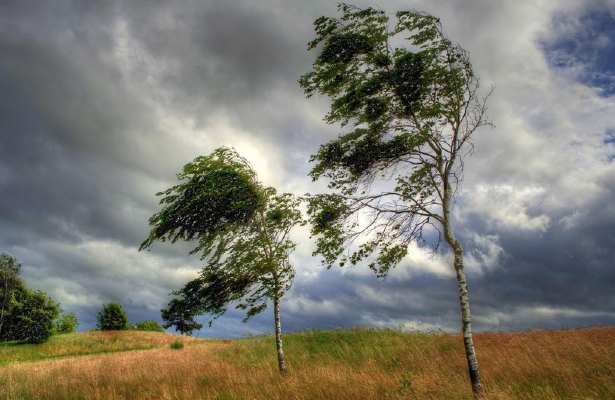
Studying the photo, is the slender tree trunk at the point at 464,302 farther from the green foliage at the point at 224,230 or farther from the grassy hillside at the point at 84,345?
the grassy hillside at the point at 84,345

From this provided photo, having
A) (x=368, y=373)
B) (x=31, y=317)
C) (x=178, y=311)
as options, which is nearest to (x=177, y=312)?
(x=178, y=311)

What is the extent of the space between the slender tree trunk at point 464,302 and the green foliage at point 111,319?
43192 millimetres

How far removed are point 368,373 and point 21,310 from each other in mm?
40199

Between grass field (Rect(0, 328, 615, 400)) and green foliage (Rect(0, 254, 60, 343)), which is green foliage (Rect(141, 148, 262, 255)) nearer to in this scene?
grass field (Rect(0, 328, 615, 400))

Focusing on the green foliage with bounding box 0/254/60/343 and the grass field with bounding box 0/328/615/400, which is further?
the green foliage with bounding box 0/254/60/343

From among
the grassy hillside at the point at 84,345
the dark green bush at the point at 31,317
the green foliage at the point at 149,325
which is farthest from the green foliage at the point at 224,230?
the green foliage at the point at 149,325

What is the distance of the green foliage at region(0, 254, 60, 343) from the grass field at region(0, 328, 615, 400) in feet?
80.9

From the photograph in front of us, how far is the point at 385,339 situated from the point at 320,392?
1134cm

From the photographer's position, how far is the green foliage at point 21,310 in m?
36.0

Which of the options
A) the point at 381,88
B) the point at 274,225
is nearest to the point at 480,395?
the point at 381,88

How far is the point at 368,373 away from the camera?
395 inches

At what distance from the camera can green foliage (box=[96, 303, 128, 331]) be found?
4275 centimetres

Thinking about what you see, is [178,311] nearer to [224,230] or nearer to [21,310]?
[224,230]

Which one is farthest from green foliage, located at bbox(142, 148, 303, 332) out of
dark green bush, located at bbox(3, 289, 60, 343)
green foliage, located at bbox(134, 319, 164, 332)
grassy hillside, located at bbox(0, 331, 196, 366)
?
green foliage, located at bbox(134, 319, 164, 332)
